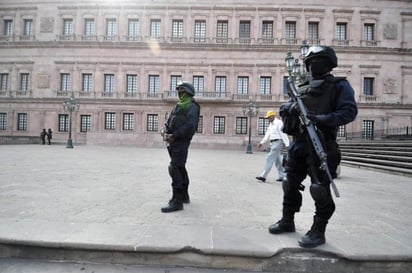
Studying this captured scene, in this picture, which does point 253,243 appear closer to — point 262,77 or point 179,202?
point 179,202

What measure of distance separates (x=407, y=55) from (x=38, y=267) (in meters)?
40.4

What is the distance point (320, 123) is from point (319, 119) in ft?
0.14

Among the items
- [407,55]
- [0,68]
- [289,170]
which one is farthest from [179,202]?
[0,68]

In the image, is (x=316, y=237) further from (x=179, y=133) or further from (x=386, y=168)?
(x=386, y=168)

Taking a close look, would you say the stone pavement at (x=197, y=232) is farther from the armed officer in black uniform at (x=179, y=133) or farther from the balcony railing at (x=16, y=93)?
the balcony railing at (x=16, y=93)

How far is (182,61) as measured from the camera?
3161cm

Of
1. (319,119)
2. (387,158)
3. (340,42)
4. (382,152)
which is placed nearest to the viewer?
(319,119)

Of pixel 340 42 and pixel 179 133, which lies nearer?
pixel 179 133

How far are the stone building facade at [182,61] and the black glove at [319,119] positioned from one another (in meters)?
27.2

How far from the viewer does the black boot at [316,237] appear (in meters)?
2.69

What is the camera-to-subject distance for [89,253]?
262 centimetres

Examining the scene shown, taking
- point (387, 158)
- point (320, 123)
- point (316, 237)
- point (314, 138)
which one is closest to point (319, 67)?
point (320, 123)

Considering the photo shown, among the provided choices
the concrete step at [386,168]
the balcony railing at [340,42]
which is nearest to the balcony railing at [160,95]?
the balcony railing at [340,42]

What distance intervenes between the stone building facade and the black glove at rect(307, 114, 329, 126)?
27154 mm
